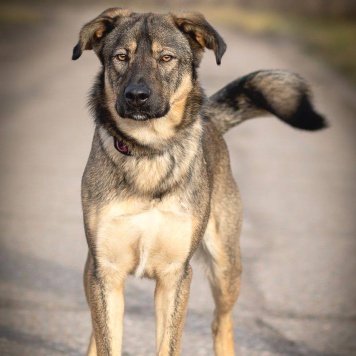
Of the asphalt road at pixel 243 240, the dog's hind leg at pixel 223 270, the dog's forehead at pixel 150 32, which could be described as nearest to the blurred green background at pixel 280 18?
the asphalt road at pixel 243 240

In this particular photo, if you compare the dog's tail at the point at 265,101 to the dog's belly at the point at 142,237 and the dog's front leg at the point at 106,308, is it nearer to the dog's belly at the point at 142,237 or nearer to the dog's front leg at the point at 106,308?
the dog's belly at the point at 142,237

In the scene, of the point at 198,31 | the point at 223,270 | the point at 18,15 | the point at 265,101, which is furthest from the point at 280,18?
the point at 198,31

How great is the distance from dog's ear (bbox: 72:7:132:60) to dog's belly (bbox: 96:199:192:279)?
0.89 m

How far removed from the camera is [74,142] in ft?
38.9

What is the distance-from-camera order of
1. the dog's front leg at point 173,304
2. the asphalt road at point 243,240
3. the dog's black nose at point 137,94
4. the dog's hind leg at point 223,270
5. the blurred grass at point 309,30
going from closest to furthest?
the dog's black nose at point 137,94 < the dog's front leg at point 173,304 < the dog's hind leg at point 223,270 < the asphalt road at point 243,240 < the blurred grass at point 309,30

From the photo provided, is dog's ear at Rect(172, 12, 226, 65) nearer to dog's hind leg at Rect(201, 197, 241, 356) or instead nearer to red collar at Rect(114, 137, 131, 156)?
red collar at Rect(114, 137, 131, 156)

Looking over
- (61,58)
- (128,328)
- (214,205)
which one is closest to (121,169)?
(214,205)

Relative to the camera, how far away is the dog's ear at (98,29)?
15.4 feet

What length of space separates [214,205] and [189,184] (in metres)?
0.59

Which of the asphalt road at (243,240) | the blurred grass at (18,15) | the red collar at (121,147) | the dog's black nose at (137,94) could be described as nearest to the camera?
the dog's black nose at (137,94)

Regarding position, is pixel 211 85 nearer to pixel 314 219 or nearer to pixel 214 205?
pixel 314 219

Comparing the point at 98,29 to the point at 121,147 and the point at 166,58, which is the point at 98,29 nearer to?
the point at 166,58

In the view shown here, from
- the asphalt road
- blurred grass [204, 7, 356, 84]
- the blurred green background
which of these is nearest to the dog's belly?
the asphalt road

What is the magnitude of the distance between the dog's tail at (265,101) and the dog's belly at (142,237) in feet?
4.17
